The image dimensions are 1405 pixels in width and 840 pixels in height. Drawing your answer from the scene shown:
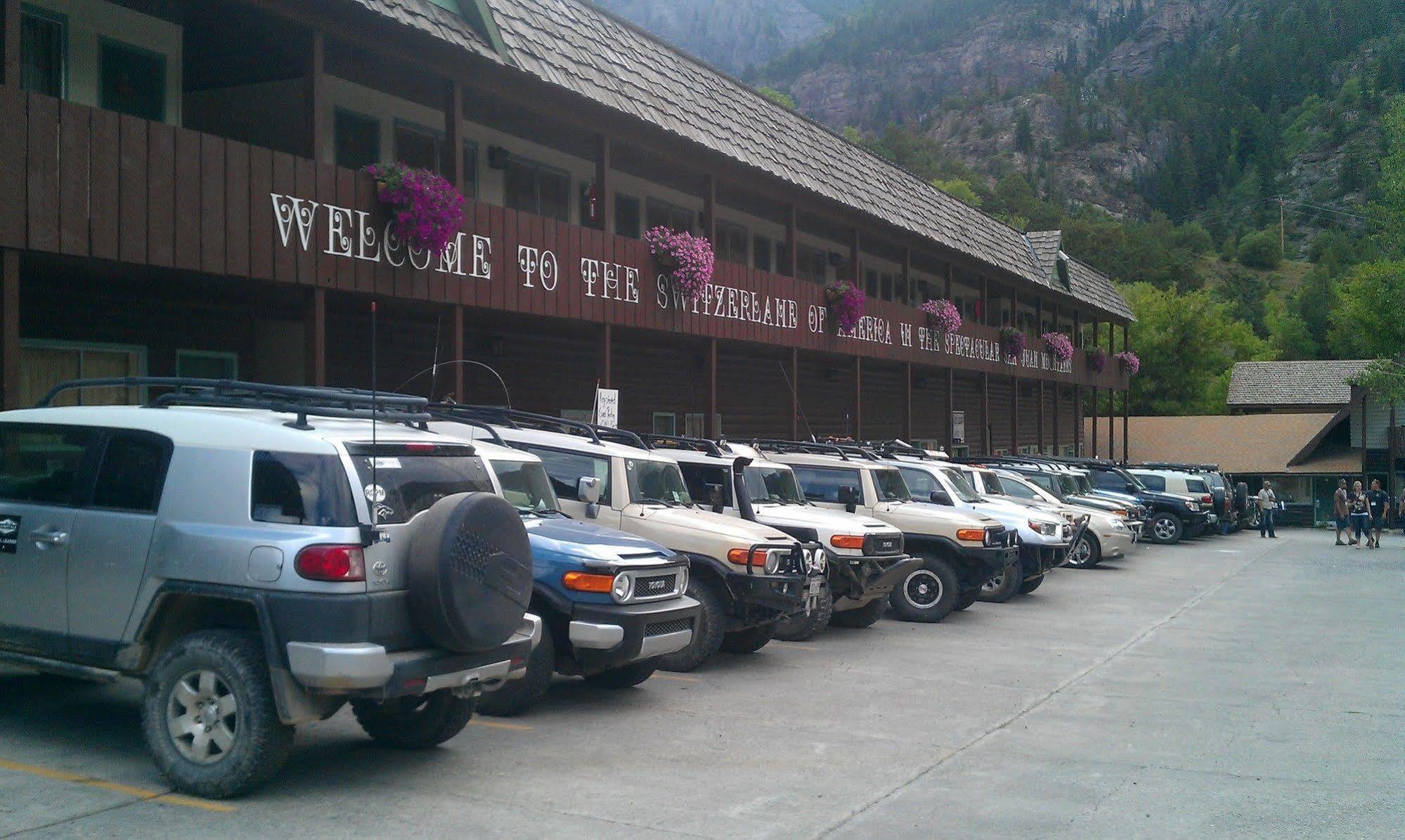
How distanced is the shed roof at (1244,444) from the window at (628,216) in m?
30.8

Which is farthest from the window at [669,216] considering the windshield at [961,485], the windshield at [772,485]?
the windshield at [772,485]

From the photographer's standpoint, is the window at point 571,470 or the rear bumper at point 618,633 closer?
the rear bumper at point 618,633

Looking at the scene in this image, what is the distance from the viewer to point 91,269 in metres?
12.0

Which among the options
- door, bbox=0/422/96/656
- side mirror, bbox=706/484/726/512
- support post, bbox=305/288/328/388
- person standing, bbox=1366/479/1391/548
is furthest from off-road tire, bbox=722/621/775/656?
person standing, bbox=1366/479/1391/548

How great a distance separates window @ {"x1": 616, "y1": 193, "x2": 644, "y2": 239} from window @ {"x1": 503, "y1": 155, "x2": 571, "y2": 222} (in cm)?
159

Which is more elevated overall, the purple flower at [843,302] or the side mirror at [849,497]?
the purple flower at [843,302]

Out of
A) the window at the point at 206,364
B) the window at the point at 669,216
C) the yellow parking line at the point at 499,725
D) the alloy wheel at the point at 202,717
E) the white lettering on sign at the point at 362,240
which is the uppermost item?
the window at the point at 669,216

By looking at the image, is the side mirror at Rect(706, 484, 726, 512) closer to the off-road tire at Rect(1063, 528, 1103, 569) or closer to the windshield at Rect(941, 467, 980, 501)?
the windshield at Rect(941, 467, 980, 501)

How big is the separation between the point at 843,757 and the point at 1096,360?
39.8 m

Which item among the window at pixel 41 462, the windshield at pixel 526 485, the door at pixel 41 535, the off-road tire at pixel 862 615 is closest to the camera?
the door at pixel 41 535

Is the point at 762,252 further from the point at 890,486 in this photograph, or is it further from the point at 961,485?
the point at 890,486

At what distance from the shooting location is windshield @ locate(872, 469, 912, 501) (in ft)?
52.5

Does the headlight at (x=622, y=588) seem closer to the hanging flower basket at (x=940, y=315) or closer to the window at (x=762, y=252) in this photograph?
the window at (x=762, y=252)

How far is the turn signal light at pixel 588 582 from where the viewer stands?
8.72 metres
